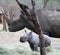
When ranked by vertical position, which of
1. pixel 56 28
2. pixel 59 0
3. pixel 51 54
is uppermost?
pixel 59 0

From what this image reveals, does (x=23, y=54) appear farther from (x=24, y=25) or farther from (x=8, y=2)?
(x=8, y=2)

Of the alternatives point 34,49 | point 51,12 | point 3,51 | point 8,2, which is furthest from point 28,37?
point 8,2

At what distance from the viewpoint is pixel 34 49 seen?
9117 millimetres

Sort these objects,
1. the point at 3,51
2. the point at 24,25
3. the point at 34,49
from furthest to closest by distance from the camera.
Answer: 1. the point at 34,49
2. the point at 3,51
3. the point at 24,25

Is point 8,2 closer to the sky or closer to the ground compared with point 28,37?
closer to the sky

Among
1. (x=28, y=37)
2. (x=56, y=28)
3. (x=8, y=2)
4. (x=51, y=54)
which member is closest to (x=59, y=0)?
(x=28, y=37)

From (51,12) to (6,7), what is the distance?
12622mm

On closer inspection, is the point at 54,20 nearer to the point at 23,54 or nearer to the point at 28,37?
the point at 23,54

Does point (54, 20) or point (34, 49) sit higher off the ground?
point (54, 20)

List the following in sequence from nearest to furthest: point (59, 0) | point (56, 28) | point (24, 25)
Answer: point (56, 28) < point (24, 25) < point (59, 0)

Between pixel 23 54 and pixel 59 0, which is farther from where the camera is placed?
pixel 59 0

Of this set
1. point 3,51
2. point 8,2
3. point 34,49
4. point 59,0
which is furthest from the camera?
point 8,2

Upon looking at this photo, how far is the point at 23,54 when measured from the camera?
303 inches

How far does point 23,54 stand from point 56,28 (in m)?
1.34
